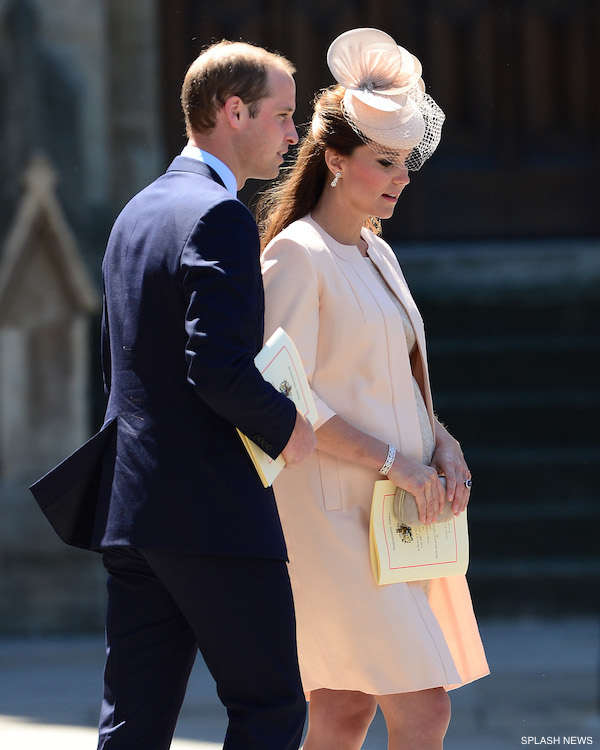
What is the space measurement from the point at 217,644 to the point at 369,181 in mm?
1170

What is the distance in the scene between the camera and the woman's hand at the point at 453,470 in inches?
129

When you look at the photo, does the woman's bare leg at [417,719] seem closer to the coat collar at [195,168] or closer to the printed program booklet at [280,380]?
the printed program booklet at [280,380]

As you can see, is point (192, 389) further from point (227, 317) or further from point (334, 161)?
point (334, 161)

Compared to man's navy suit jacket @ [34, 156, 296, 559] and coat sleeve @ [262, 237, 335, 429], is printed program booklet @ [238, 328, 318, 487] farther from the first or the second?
coat sleeve @ [262, 237, 335, 429]

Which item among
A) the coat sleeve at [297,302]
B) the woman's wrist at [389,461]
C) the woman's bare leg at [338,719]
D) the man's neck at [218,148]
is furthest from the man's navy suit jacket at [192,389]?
the woman's bare leg at [338,719]

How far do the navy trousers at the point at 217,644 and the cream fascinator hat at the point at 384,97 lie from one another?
41.8 inches

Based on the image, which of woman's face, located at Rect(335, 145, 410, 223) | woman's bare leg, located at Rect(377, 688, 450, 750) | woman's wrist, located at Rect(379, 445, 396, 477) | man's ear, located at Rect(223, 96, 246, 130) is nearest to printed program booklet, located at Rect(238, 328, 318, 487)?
woman's wrist, located at Rect(379, 445, 396, 477)

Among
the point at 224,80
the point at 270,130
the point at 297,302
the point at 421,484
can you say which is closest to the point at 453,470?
the point at 421,484

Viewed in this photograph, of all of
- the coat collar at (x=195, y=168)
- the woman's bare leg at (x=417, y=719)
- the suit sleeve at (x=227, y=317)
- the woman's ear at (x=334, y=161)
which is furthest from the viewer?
the woman's ear at (x=334, y=161)

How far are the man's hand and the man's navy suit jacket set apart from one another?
4 cm

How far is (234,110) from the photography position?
2.88 m

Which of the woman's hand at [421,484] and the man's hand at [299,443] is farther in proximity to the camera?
the woman's hand at [421,484]

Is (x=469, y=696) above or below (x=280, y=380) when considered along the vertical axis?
below

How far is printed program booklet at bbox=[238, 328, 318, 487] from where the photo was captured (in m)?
2.75
